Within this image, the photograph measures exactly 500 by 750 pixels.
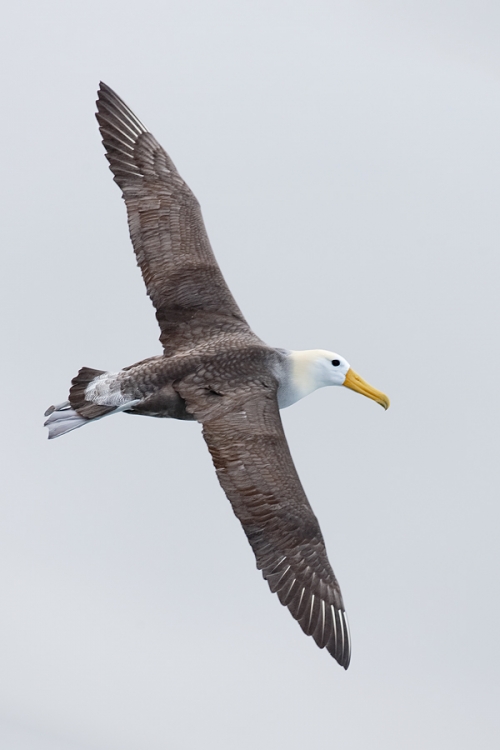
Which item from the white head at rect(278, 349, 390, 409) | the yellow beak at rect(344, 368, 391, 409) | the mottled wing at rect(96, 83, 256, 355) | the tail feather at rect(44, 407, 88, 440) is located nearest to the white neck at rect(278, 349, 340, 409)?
the white head at rect(278, 349, 390, 409)

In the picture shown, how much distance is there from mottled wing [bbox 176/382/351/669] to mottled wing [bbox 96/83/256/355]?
143 cm

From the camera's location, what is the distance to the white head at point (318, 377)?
16.3m

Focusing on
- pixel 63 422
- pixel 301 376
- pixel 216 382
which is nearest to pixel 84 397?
pixel 63 422

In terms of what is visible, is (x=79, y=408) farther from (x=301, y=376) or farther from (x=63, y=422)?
(x=301, y=376)

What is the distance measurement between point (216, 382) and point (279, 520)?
1.71 metres

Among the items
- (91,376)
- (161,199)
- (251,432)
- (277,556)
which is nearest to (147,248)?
(161,199)

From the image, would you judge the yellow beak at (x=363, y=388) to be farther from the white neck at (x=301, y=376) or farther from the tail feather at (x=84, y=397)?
the tail feather at (x=84, y=397)

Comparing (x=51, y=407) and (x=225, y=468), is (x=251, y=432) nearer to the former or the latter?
(x=225, y=468)

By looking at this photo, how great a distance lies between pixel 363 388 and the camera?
56.1 ft

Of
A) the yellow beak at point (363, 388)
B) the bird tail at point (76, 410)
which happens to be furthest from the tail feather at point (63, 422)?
the yellow beak at point (363, 388)

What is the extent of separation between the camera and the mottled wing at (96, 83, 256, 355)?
16312 mm

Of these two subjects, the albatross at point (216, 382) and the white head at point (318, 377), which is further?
the white head at point (318, 377)

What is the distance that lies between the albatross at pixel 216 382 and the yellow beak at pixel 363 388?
1 centimetres

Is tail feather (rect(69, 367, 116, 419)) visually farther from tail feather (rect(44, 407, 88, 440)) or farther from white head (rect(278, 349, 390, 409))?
white head (rect(278, 349, 390, 409))
